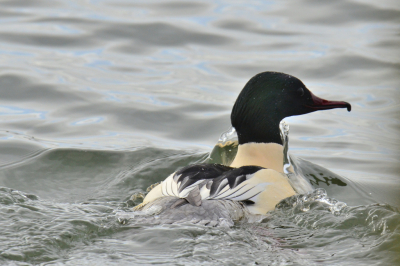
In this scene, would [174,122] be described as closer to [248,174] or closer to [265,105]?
[265,105]

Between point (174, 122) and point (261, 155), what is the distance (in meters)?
2.86

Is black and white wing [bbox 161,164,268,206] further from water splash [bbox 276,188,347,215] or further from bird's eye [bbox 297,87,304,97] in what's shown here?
bird's eye [bbox 297,87,304,97]

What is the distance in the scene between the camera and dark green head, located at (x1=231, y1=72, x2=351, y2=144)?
6070 millimetres

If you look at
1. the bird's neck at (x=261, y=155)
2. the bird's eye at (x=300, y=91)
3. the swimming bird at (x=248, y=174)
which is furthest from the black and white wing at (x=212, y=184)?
the bird's eye at (x=300, y=91)

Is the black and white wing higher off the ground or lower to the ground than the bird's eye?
lower

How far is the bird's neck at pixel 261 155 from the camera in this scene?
614 cm

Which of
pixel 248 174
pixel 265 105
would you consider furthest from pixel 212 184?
pixel 265 105

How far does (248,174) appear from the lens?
539 centimetres

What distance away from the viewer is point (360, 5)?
43.9 ft

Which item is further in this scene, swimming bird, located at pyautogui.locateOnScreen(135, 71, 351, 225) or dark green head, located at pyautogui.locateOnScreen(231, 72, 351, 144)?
dark green head, located at pyautogui.locateOnScreen(231, 72, 351, 144)

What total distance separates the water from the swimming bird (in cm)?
16

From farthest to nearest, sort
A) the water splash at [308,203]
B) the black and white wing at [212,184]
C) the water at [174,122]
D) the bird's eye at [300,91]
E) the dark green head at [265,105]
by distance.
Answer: the bird's eye at [300,91], the dark green head at [265,105], the water splash at [308,203], the black and white wing at [212,184], the water at [174,122]

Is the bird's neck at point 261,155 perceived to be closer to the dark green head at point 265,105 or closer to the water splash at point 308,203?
the dark green head at point 265,105

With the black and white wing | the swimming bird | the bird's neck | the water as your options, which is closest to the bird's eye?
the swimming bird
